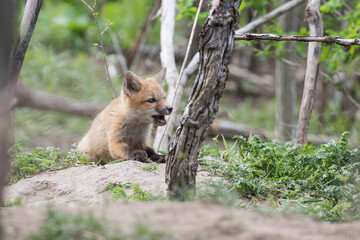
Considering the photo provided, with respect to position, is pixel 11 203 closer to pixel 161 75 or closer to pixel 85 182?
pixel 85 182

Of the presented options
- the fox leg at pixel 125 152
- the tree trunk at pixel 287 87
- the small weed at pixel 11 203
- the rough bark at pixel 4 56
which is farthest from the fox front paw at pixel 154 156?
the tree trunk at pixel 287 87

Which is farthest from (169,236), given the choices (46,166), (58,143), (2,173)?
(58,143)

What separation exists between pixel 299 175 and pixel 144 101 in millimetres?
2479

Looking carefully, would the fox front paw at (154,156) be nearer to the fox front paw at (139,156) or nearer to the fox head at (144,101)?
the fox front paw at (139,156)

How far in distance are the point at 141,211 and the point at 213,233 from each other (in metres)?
0.57

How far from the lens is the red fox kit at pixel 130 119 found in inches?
261

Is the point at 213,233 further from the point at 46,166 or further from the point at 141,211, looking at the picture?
the point at 46,166

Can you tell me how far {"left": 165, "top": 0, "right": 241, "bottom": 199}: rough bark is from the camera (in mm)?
4035

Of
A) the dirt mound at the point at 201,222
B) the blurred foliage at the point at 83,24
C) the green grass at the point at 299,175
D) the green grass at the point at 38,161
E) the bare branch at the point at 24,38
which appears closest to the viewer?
the dirt mound at the point at 201,222

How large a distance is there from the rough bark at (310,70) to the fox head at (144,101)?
1.81 meters

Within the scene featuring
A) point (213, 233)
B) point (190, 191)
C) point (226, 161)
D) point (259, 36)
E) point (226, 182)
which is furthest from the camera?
point (226, 161)

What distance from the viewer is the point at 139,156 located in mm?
6172

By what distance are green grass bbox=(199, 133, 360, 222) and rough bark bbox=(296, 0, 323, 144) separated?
2.92 feet

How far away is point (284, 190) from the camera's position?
5.02 m
